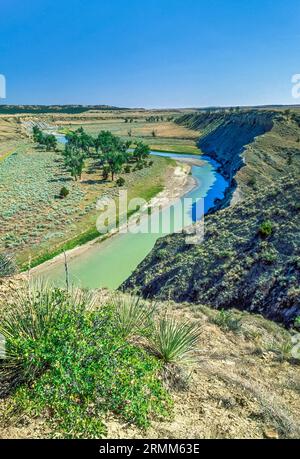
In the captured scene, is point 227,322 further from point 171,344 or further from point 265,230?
point 265,230

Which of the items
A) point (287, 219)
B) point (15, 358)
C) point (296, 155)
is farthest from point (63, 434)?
point (296, 155)

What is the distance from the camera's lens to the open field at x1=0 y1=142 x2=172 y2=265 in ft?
112

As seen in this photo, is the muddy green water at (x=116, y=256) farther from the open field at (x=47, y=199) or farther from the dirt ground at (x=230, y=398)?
the dirt ground at (x=230, y=398)

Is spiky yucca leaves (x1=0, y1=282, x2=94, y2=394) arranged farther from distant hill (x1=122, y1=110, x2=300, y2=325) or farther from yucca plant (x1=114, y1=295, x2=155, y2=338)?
distant hill (x1=122, y1=110, x2=300, y2=325)

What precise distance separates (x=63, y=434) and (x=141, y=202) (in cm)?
4437

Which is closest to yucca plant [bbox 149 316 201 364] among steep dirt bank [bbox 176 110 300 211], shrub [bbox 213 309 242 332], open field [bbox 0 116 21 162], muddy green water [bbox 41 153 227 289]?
shrub [bbox 213 309 242 332]

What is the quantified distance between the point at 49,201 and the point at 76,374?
145 feet

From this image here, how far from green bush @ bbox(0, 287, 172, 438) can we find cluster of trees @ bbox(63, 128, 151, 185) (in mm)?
51513

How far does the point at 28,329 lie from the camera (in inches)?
253

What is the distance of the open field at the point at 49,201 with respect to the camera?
112 feet

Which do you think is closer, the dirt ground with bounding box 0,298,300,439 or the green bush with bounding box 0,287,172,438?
the green bush with bounding box 0,287,172,438

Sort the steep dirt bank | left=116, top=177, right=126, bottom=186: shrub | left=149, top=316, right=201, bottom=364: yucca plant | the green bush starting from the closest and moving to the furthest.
Answer: 1. the green bush
2. left=149, top=316, right=201, bottom=364: yucca plant
3. the steep dirt bank
4. left=116, top=177, right=126, bottom=186: shrub

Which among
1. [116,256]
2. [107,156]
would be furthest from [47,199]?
[107,156]

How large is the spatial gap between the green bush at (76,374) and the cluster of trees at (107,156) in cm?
5151
